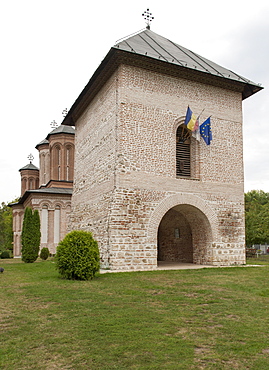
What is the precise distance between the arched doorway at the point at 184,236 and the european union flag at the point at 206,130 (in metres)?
2.73

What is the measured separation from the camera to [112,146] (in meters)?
12.9

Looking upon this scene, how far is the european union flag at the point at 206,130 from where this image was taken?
13977 mm

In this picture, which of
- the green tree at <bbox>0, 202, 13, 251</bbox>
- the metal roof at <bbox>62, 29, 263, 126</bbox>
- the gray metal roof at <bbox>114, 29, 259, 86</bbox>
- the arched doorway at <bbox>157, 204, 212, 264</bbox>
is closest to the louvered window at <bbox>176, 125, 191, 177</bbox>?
the arched doorway at <bbox>157, 204, 212, 264</bbox>

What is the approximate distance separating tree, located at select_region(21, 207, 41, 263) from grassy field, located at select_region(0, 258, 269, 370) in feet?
34.6

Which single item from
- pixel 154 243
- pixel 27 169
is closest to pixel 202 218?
pixel 154 243

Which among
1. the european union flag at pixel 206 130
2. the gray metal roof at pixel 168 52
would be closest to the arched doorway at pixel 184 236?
the european union flag at pixel 206 130

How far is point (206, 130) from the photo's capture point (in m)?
14.0

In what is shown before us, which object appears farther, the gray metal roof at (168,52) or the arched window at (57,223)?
the arched window at (57,223)

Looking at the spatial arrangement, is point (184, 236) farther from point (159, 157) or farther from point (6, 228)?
point (6, 228)

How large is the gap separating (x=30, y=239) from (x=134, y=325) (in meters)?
15.2

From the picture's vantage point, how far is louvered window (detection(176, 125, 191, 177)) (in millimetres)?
14273

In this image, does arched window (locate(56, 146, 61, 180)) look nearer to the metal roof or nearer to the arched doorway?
the metal roof

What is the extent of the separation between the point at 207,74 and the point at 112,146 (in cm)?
485

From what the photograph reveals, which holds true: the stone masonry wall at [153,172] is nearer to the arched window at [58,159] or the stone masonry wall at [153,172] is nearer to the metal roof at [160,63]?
the metal roof at [160,63]
